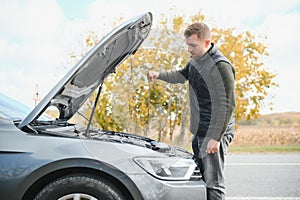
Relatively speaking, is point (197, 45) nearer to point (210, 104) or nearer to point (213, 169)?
point (210, 104)

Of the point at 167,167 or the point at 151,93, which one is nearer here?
the point at 167,167

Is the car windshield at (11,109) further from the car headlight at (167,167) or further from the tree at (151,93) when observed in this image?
the tree at (151,93)

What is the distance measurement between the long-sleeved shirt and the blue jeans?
0.13 m

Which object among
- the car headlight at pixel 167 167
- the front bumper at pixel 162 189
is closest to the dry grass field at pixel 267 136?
the car headlight at pixel 167 167

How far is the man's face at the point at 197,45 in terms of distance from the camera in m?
3.38

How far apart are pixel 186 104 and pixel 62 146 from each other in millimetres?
7250

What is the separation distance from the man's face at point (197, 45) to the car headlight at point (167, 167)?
3.28 feet

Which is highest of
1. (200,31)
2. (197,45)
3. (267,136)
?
(200,31)

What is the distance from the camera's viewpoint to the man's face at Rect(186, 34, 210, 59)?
3.38m

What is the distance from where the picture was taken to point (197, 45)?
3.40m

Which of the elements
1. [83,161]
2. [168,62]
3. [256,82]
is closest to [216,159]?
[83,161]

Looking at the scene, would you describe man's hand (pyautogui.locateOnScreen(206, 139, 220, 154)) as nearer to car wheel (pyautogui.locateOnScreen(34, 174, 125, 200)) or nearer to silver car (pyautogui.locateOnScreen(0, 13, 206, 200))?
silver car (pyautogui.locateOnScreen(0, 13, 206, 200))

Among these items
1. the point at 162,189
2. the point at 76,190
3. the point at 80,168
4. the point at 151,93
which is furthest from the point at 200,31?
the point at 151,93

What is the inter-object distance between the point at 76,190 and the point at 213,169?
1234mm
